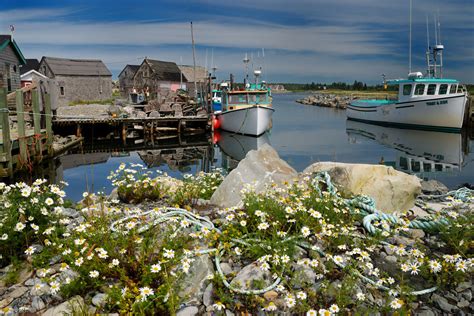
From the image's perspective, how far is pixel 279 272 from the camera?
3723 mm

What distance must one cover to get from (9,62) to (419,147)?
30.0 meters

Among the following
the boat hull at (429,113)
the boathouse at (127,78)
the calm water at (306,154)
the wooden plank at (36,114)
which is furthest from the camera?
the boathouse at (127,78)

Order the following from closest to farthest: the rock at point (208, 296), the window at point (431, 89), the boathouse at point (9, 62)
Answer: the rock at point (208, 296) → the boathouse at point (9, 62) → the window at point (431, 89)

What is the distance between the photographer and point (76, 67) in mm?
57812

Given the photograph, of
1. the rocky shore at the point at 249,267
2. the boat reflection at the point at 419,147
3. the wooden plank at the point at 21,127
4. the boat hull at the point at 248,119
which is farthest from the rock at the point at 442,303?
the boat hull at the point at 248,119

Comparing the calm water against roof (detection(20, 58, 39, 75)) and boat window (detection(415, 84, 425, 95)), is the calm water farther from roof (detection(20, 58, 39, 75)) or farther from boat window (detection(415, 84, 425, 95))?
roof (detection(20, 58, 39, 75))

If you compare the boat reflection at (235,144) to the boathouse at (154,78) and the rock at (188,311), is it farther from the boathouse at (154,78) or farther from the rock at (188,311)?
the boathouse at (154,78)

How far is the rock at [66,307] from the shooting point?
3453 mm

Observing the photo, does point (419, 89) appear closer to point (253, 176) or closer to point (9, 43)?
point (253, 176)

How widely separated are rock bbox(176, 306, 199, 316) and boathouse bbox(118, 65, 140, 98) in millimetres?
65433

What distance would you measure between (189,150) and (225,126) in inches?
316

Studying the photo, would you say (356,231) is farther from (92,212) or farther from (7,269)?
(7,269)

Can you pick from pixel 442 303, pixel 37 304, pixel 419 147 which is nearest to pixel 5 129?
pixel 37 304

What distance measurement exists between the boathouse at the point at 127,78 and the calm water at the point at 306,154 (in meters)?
37.4
